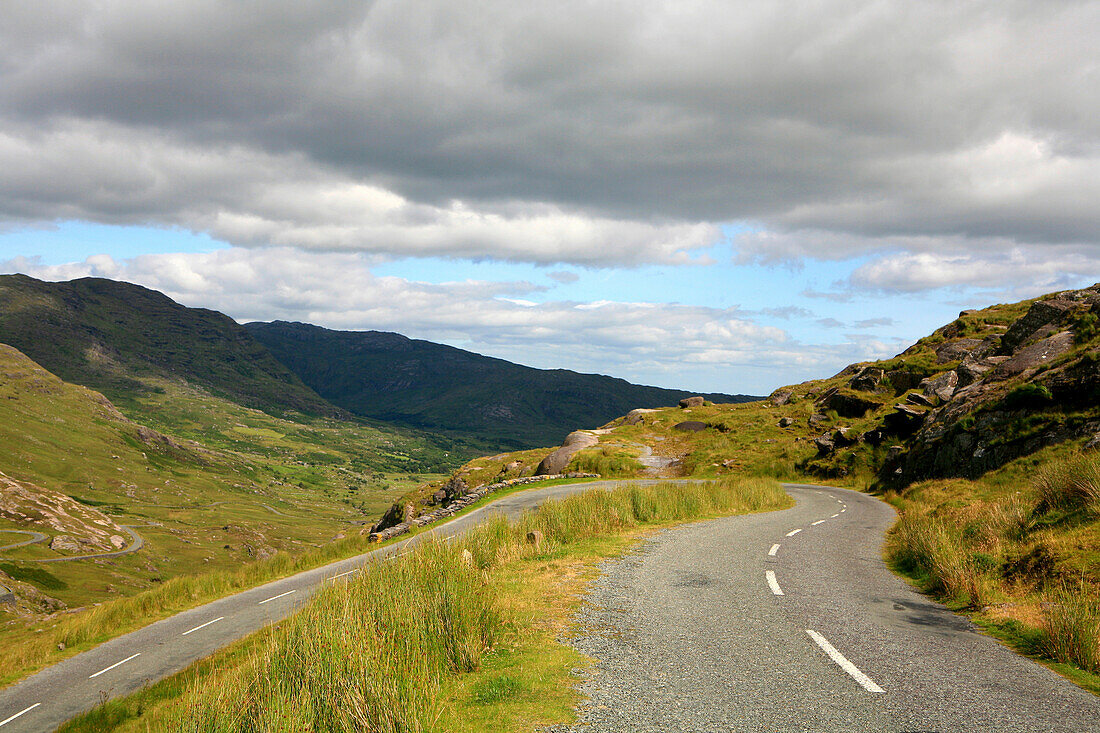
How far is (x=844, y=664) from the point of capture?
25.0 feet

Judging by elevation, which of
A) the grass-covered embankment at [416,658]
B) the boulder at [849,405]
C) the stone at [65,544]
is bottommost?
the stone at [65,544]

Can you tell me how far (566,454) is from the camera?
53312 mm

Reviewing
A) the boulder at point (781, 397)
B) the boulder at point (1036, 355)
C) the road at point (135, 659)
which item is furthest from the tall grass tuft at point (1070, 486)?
the boulder at point (781, 397)

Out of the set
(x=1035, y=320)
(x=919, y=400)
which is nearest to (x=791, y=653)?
(x=1035, y=320)

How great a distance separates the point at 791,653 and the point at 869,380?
189 feet

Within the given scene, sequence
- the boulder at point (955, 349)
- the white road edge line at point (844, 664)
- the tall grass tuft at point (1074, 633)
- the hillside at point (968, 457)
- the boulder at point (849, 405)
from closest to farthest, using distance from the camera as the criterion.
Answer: the white road edge line at point (844, 664), the tall grass tuft at point (1074, 633), the hillside at point (968, 457), the boulder at point (849, 405), the boulder at point (955, 349)

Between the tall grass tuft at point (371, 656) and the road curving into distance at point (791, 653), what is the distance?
1592 millimetres

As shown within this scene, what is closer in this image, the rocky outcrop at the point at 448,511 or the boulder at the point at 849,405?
the rocky outcrop at the point at 448,511

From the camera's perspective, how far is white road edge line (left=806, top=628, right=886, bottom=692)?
22.8 ft

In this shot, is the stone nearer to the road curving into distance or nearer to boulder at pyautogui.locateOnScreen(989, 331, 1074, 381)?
the road curving into distance

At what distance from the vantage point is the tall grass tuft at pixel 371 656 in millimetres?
6086

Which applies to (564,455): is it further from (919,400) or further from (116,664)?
(116,664)

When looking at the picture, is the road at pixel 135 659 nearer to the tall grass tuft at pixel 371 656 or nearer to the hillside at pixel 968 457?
the tall grass tuft at pixel 371 656

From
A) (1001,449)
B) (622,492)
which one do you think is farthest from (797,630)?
(1001,449)
